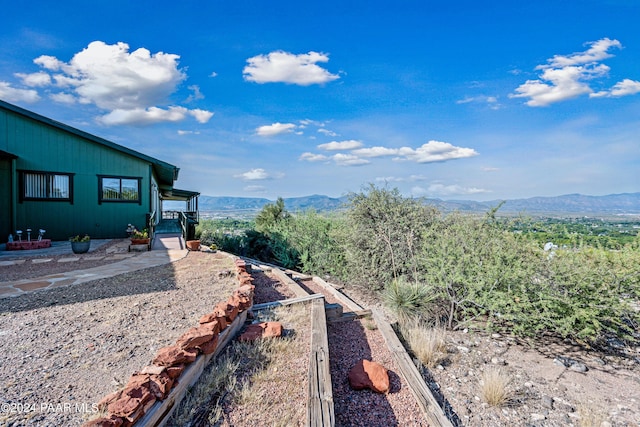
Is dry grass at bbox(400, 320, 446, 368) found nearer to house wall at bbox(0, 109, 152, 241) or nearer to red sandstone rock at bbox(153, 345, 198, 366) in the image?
red sandstone rock at bbox(153, 345, 198, 366)

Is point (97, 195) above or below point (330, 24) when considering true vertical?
below

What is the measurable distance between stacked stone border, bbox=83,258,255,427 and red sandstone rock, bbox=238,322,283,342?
0.18 m

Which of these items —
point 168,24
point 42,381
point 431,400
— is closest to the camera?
point 42,381

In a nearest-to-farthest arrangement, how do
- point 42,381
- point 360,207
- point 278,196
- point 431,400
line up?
1. point 42,381
2. point 431,400
3. point 360,207
4. point 278,196

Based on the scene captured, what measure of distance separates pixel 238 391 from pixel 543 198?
17459 mm

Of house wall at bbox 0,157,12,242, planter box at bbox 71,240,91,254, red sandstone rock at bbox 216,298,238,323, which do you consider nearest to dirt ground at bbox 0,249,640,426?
red sandstone rock at bbox 216,298,238,323

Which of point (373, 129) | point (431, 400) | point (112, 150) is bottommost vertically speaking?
point (431, 400)

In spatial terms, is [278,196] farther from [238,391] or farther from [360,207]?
[238,391]

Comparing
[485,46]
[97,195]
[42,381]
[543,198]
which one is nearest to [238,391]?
[42,381]

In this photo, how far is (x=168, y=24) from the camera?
10367 millimetres

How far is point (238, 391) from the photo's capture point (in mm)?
2301

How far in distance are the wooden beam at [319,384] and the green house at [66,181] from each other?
758 centimetres

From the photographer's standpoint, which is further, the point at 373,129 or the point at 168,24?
the point at 373,129

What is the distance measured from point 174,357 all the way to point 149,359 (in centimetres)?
57
